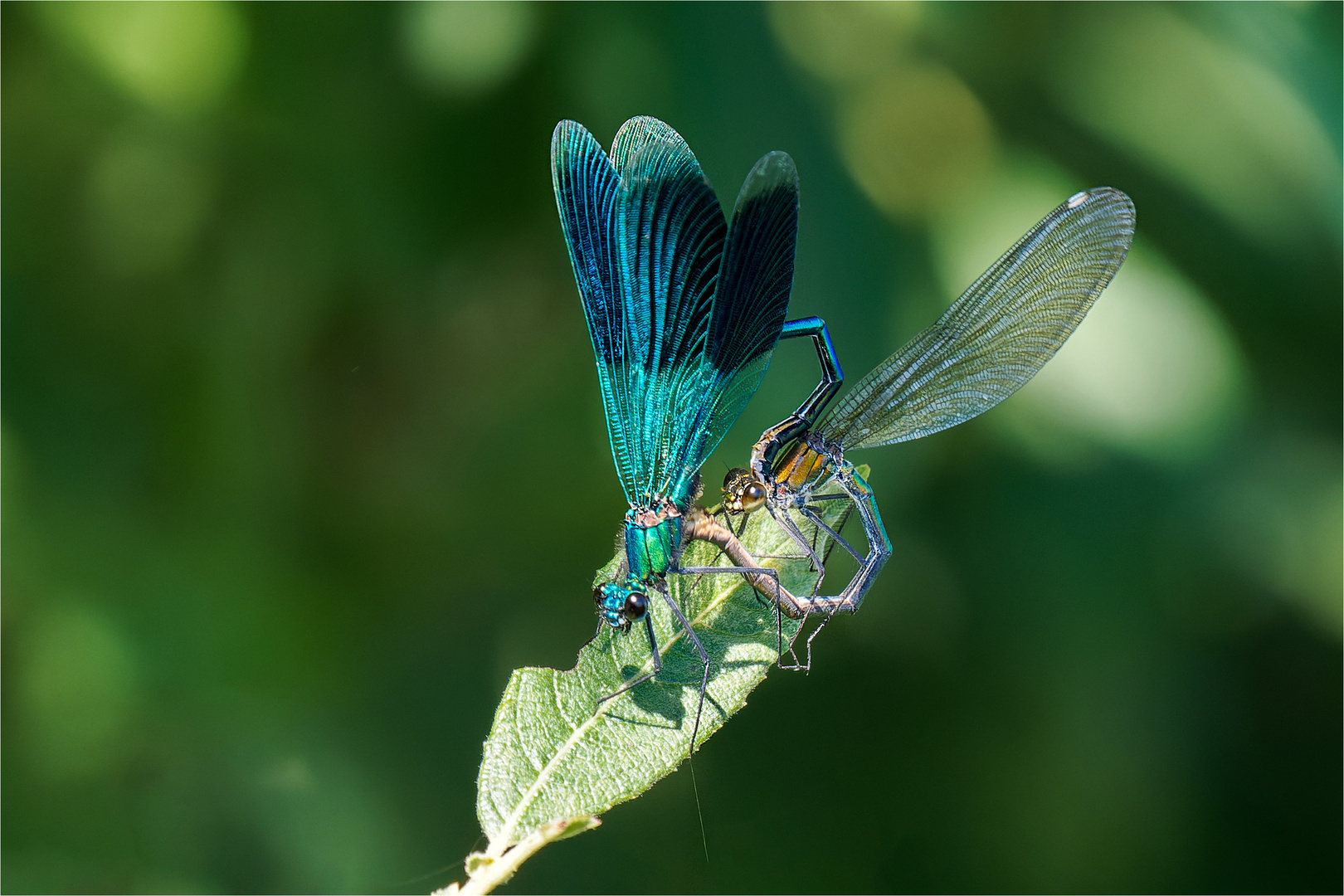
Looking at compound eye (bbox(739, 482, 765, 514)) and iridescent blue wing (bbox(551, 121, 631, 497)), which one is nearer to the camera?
iridescent blue wing (bbox(551, 121, 631, 497))

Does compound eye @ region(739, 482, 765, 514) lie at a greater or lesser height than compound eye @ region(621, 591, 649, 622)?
greater

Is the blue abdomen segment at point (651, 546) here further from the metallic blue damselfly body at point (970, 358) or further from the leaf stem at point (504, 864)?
the leaf stem at point (504, 864)

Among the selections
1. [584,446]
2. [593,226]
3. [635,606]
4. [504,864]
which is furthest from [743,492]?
[504,864]

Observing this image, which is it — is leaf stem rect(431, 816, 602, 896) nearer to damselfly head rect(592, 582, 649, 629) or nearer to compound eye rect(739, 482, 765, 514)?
damselfly head rect(592, 582, 649, 629)

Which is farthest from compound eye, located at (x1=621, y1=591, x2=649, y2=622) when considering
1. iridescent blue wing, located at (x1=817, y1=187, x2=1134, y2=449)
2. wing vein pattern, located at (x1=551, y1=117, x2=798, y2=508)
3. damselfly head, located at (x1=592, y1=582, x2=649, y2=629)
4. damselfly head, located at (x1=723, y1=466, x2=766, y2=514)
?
iridescent blue wing, located at (x1=817, y1=187, x2=1134, y2=449)

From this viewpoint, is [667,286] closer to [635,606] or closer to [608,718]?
[635,606]

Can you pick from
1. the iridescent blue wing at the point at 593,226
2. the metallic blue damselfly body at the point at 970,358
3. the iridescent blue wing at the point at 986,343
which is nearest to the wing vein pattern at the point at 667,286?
the iridescent blue wing at the point at 593,226
